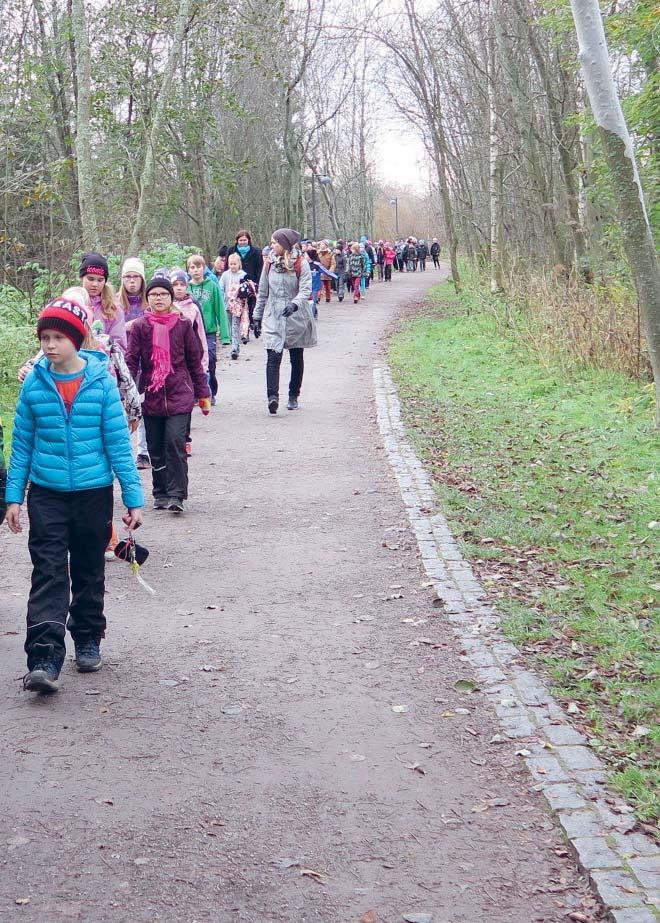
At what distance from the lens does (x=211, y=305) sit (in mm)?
13125

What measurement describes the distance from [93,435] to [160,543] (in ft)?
9.01

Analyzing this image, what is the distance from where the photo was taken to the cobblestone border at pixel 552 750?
3482 millimetres

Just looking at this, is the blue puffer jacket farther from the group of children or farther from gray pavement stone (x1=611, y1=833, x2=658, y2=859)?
gray pavement stone (x1=611, y1=833, x2=658, y2=859)

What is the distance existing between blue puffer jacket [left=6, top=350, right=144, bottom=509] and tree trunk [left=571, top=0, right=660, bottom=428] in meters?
6.19

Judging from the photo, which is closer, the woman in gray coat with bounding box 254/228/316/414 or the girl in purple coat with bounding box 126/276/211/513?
the girl in purple coat with bounding box 126/276/211/513

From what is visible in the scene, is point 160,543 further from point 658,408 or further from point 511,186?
point 511,186

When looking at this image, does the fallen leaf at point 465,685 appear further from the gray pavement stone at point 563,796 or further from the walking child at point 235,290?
the walking child at point 235,290

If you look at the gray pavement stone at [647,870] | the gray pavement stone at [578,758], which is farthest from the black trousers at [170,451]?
the gray pavement stone at [647,870]

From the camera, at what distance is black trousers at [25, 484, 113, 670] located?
4.93m

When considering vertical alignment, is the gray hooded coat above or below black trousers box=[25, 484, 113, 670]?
above

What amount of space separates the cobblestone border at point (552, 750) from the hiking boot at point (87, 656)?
1876mm

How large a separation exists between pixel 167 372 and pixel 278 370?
4680 millimetres

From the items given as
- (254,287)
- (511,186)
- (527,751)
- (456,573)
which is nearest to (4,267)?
(254,287)

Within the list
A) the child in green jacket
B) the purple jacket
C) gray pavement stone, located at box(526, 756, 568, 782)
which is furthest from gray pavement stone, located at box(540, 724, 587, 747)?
the child in green jacket
